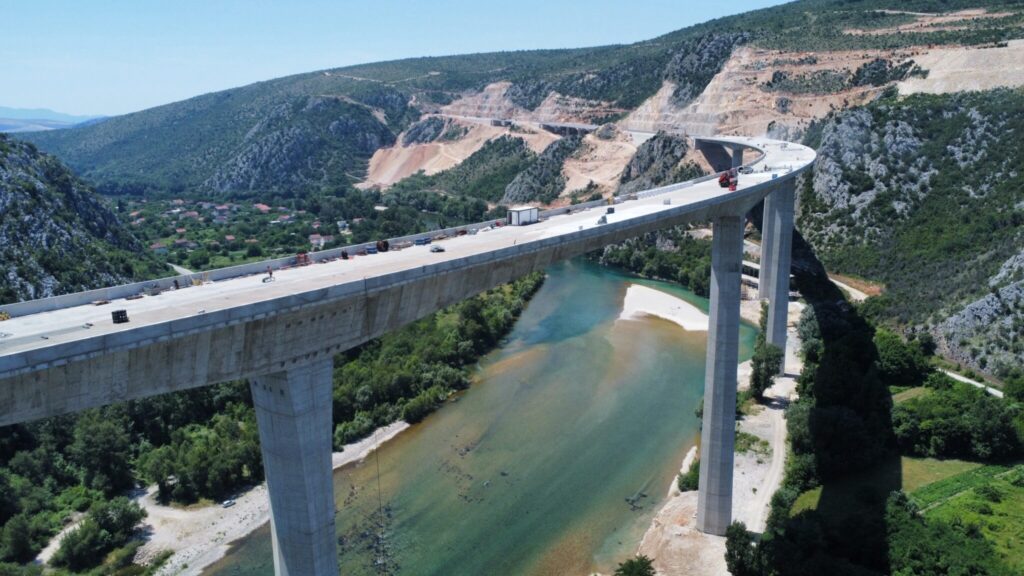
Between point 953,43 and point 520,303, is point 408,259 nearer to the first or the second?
point 520,303

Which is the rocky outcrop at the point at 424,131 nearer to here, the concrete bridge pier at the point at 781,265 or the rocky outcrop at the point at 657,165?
the rocky outcrop at the point at 657,165

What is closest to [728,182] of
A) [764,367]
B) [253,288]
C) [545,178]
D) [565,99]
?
[764,367]

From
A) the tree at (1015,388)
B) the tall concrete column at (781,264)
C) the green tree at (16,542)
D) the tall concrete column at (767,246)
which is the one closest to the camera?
the green tree at (16,542)

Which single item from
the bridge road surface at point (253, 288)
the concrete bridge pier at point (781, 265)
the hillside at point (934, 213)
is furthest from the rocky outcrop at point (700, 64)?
the bridge road surface at point (253, 288)

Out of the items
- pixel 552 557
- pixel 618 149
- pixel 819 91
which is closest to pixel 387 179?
pixel 618 149

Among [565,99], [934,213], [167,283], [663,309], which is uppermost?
[565,99]

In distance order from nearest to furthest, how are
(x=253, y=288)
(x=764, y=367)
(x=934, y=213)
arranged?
(x=253, y=288)
(x=764, y=367)
(x=934, y=213)

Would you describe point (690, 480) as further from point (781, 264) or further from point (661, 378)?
point (781, 264)
